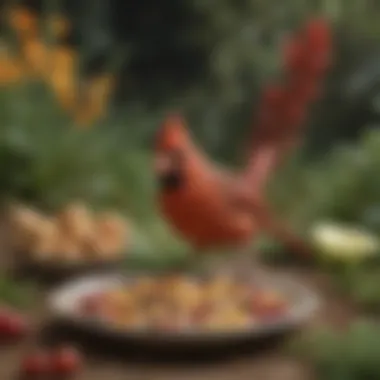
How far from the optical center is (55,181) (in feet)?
5.58

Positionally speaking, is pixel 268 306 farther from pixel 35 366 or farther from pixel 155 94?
pixel 155 94

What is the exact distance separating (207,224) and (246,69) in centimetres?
70

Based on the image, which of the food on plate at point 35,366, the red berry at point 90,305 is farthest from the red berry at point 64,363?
the red berry at point 90,305

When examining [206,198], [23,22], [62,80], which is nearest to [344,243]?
[206,198]

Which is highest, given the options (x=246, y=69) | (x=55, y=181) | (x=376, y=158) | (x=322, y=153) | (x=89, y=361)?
(x=246, y=69)

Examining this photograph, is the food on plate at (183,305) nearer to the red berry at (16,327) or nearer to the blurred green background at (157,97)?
the red berry at (16,327)

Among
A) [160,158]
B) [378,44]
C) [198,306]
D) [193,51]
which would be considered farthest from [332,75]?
[198,306]

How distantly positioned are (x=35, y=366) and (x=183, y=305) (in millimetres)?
180

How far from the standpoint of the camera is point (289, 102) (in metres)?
1.59

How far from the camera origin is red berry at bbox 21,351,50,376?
99 centimetres

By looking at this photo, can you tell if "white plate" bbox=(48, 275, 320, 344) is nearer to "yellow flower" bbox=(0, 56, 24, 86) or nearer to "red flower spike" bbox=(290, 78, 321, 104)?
"red flower spike" bbox=(290, 78, 321, 104)

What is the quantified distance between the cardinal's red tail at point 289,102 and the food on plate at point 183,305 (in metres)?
0.23

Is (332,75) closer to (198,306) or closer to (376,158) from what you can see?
(376,158)

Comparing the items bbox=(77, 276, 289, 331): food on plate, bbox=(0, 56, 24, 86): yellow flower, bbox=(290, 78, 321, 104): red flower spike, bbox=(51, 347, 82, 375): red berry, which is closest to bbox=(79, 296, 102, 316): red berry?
bbox=(77, 276, 289, 331): food on plate
